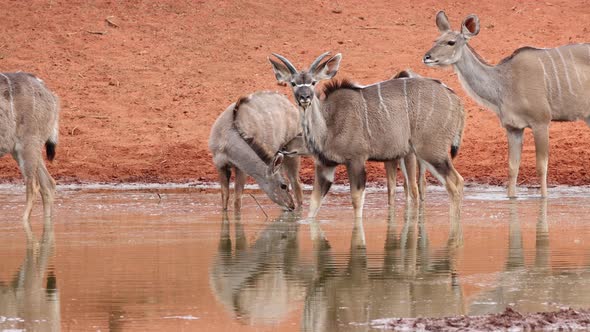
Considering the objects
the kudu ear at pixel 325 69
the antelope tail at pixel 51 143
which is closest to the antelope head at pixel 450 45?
the kudu ear at pixel 325 69

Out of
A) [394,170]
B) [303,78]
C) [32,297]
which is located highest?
[303,78]

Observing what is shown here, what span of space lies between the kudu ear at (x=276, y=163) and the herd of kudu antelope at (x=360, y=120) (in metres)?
0.01

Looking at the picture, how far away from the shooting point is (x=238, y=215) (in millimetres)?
14398

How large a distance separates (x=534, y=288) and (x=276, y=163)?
6006 millimetres

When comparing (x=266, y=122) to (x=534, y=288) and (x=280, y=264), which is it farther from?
(x=534, y=288)

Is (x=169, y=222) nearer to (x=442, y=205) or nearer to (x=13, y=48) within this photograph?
(x=442, y=205)

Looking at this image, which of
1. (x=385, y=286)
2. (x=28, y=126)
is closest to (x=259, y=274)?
(x=385, y=286)

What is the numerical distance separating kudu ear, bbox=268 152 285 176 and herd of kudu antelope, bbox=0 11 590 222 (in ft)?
0.04

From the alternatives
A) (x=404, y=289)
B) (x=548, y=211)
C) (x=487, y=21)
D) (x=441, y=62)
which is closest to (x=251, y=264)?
(x=404, y=289)

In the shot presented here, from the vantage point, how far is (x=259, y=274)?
1023cm

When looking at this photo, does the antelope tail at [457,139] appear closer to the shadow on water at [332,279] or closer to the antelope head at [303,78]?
the antelope head at [303,78]

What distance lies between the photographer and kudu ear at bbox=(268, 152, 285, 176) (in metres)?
15.0

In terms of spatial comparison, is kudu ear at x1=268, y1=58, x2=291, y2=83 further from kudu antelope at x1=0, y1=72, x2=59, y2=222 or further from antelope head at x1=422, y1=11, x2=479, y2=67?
antelope head at x1=422, y1=11, x2=479, y2=67

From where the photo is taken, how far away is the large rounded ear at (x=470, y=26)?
16281 millimetres
